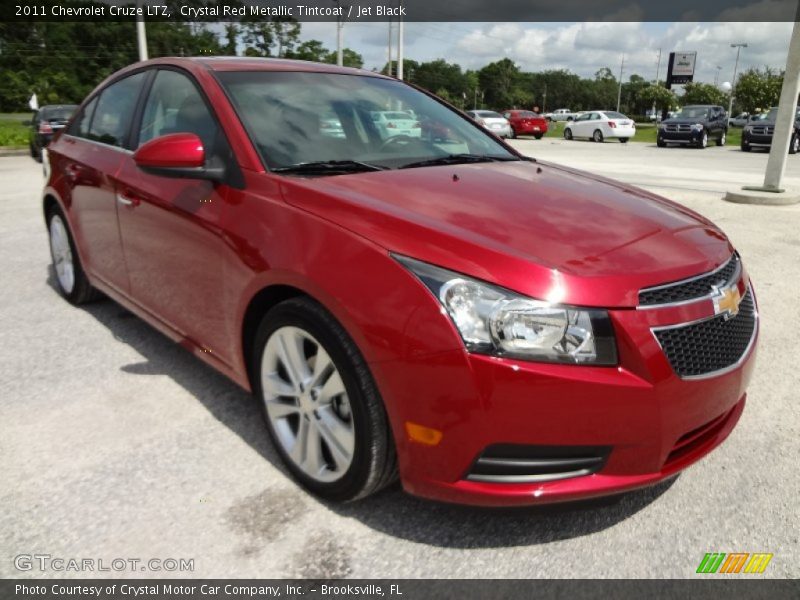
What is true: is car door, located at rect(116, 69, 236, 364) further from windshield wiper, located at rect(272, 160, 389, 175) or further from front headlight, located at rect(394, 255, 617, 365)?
front headlight, located at rect(394, 255, 617, 365)

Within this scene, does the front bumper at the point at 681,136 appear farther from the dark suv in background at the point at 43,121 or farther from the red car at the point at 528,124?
the dark suv in background at the point at 43,121

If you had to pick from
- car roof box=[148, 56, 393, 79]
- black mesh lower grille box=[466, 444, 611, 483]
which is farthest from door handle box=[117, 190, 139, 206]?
black mesh lower grille box=[466, 444, 611, 483]

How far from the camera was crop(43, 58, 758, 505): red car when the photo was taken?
1.85m

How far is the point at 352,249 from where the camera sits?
206cm

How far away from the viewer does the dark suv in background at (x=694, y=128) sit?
25672 mm

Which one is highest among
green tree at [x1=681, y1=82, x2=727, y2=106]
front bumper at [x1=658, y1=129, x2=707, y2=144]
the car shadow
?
green tree at [x1=681, y1=82, x2=727, y2=106]

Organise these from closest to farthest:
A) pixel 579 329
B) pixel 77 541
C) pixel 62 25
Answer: pixel 579 329, pixel 77 541, pixel 62 25

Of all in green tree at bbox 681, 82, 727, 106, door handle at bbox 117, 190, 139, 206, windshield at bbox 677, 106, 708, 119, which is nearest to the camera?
door handle at bbox 117, 190, 139, 206

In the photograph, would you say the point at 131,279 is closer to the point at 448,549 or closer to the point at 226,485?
the point at 226,485

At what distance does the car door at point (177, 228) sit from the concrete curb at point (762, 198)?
8689 mm

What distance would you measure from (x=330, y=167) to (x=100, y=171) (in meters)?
1.72

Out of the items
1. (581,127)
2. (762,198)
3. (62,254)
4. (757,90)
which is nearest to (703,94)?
(757,90)
